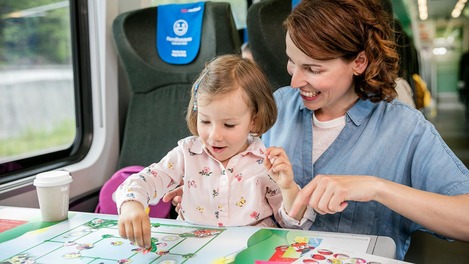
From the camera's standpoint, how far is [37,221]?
4.85ft

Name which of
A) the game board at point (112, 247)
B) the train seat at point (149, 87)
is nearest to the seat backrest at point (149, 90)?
the train seat at point (149, 87)

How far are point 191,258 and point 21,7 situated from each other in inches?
60.4

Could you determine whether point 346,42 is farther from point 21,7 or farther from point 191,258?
point 21,7

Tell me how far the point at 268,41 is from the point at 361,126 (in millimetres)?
695

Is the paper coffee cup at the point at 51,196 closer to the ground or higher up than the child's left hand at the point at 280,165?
A: closer to the ground

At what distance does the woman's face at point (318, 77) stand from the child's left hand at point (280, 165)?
12.7 inches

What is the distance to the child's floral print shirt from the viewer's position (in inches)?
57.0

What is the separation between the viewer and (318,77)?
1.48 m

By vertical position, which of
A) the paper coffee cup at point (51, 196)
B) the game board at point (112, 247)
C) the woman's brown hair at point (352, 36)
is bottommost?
the game board at point (112, 247)

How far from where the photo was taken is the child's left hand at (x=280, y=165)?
1.25 meters

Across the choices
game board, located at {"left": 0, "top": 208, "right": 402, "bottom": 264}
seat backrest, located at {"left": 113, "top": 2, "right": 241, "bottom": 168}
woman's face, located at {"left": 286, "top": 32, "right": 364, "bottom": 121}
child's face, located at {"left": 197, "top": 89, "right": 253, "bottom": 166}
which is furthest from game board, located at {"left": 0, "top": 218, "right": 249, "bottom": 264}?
seat backrest, located at {"left": 113, "top": 2, "right": 241, "bottom": 168}

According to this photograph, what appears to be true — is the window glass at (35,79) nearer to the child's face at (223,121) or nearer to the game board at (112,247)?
the game board at (112,247)

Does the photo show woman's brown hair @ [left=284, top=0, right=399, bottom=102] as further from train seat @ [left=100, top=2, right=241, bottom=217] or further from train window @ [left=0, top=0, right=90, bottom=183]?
train window @ [left=0, top=0, right=90, bottom=183]

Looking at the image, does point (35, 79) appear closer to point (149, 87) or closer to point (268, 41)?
point (149, 87)
